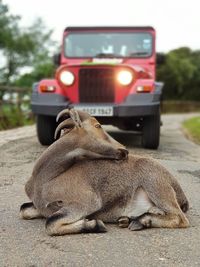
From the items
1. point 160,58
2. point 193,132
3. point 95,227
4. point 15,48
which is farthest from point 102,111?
point 15,48

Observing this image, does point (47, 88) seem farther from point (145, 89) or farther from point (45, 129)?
point (145, 89)

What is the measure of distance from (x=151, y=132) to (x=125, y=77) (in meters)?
1.14

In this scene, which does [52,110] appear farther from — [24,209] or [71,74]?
[24,209]

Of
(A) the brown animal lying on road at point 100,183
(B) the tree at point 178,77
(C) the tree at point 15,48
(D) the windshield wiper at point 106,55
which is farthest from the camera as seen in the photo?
(B) the tree at point 178,77

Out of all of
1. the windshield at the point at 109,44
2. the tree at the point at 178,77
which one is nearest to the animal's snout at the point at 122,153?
the windshield at the point at 109,44

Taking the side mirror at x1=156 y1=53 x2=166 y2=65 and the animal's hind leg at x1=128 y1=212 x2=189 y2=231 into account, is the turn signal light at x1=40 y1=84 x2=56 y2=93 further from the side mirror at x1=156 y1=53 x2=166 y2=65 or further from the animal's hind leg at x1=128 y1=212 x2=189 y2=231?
the animal's hind leg at x1=128 y1=212 x2=189 y2=231

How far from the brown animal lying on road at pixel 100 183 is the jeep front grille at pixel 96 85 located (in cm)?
584

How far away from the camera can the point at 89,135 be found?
15.1 ft

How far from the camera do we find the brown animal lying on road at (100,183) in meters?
4.47

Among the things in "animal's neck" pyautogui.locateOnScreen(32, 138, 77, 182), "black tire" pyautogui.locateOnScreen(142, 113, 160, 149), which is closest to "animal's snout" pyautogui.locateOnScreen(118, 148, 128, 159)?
"animal's neck" pyautogui.locateOnScreen(32, 138, 77, 182)

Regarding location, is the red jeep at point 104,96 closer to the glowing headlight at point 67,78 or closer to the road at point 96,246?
the glowing headlight at point 67,78

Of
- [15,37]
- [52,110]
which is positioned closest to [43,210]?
[52,110]

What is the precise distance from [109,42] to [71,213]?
331 inches

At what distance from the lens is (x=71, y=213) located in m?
4.30
